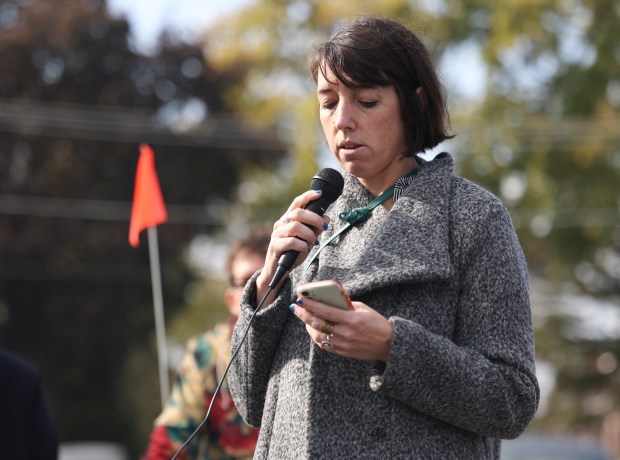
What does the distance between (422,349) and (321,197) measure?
52 centimetres

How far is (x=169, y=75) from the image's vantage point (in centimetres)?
2702

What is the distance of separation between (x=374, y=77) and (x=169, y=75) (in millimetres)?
24670

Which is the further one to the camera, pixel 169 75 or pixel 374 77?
pixel 169 75

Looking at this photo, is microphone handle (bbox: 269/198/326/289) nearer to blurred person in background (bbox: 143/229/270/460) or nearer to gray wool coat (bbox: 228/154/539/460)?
gray wool coat (bbox: 228/154/539/460)

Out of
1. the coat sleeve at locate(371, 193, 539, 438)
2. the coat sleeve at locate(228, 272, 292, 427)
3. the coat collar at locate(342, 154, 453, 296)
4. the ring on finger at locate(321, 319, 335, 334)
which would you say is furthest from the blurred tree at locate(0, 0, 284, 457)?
the ring on finger at locate(321, 319, 335, 334)

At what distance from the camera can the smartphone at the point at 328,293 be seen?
2.39 meters

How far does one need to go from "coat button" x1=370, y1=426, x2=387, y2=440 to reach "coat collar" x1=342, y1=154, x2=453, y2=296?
294 mm

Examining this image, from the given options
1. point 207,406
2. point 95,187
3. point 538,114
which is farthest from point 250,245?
point 95,187

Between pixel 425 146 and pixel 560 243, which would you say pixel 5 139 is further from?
pixel 425 146

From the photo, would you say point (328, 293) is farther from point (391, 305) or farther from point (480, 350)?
point (480, 350)

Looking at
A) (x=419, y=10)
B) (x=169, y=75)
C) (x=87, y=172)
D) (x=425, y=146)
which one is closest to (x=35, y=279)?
(x=87, y=172)

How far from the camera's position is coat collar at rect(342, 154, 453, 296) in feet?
8.55

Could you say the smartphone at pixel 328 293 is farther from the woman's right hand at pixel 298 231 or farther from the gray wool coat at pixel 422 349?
the woman's right hand at pixel 298 231

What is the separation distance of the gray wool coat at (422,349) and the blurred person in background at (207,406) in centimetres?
206
